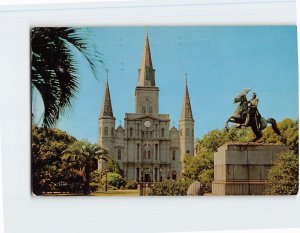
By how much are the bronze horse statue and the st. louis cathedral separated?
79cm

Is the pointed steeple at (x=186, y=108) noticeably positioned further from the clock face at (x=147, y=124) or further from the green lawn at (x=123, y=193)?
the green lawn at (x=123, y=193)

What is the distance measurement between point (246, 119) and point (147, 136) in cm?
171

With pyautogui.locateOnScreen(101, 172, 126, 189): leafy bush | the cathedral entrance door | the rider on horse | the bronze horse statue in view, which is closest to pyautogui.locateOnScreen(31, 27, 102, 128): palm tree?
pyautogui.locateOnScreen(101, 172, 126, 189): leafy bush

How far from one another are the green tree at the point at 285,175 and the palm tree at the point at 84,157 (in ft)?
9.42

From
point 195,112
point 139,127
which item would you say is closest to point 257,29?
point 195,112

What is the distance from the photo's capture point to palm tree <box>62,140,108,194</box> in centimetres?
1250

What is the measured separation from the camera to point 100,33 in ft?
40.1

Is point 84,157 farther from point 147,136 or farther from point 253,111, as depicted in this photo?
point 253,111

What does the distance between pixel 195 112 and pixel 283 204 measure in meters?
2.16

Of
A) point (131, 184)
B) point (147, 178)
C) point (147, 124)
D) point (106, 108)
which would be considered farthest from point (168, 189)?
point (106, 108)

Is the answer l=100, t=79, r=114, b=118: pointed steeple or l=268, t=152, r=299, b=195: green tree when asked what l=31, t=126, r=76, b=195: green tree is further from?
l=268, t=152, r=299, b=195: green tree

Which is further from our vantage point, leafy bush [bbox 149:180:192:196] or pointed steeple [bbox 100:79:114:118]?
leafy bush [bbox 149:180:192:196]

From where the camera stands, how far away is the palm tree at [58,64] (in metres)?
12.3

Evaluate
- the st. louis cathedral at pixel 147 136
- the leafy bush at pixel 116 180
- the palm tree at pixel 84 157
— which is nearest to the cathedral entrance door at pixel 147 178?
the st. louis cathedral at pixel 147 136
